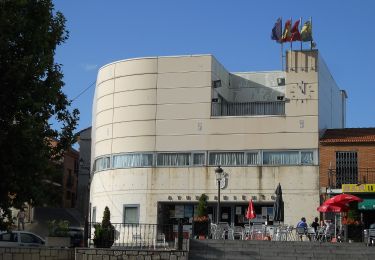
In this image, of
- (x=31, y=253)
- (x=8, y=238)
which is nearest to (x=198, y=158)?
(x=8, y=238)

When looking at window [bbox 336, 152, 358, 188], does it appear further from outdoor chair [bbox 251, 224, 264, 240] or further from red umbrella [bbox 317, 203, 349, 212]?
outdoor chair [bbox 251, 224, 264, 240]

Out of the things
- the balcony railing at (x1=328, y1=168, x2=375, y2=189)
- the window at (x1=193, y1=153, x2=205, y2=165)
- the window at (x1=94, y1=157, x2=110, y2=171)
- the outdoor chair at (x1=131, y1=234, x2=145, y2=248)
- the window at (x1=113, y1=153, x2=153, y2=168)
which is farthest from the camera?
the window at (x1=94, y1=157, x2=110, y2=171)

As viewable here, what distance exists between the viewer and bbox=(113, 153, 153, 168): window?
37.0 m

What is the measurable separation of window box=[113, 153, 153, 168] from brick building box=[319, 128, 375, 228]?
936 cm

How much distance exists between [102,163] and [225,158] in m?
7.55

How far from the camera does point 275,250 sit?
23.6 meters

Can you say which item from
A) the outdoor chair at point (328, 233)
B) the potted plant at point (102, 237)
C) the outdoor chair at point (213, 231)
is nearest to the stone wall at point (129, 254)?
the potted plant at point (102, 237)

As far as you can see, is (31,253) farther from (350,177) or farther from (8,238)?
(350,177)

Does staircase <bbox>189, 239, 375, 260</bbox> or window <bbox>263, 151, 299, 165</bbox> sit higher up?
window <bbox>263, 151, 299, 165</bbox>

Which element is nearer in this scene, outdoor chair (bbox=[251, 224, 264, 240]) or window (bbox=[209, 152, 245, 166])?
outdoor chair (bbox=[251, 224, 264, 240])

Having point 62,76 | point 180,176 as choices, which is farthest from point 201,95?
point 62,76

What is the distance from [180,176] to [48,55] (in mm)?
23079

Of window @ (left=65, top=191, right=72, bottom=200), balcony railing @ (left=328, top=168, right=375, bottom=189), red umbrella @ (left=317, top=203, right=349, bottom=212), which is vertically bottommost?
red umbrella @ (left=317, top=203, right=349, bottom=212)

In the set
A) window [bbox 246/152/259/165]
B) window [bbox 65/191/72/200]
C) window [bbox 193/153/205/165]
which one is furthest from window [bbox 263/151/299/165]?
window [bbox 65/191/72/200]
